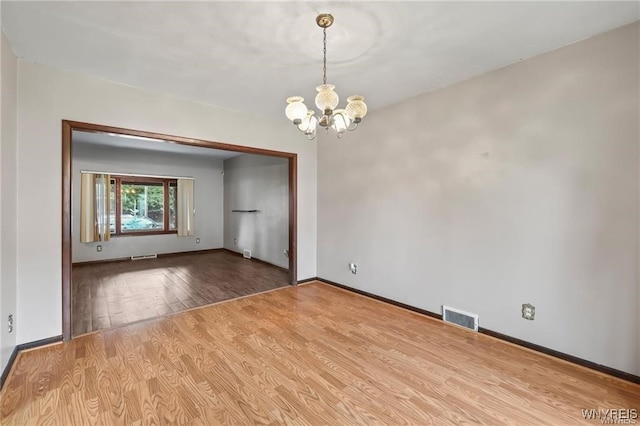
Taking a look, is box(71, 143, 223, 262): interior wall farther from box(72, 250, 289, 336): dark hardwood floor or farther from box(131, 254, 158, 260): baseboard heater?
box(72, 250, 289, 336): dark hardwood floor

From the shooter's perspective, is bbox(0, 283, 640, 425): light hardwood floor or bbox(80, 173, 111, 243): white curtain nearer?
bbox(0, 283, 640, 425): light hardwood floor

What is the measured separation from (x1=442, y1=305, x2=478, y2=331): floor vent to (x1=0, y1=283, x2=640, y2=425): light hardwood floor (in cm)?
9

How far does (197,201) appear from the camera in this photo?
740 cm

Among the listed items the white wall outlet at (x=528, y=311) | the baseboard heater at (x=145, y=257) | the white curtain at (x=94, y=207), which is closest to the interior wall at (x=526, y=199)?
the white wall outlet at (x=528, y=311)

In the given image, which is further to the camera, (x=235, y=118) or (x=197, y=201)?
(x=197, y=201)

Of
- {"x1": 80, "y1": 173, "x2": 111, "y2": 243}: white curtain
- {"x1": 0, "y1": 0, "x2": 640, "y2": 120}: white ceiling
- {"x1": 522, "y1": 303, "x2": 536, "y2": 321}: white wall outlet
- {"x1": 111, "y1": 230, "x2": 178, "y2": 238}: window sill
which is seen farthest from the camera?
{"x1": 111, "y1": 230, "x2": 178, "y2": 238}: window sill

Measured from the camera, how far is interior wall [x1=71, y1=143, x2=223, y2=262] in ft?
19.0

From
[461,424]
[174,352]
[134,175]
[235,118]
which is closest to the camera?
[461,424]

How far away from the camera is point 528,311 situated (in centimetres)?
244

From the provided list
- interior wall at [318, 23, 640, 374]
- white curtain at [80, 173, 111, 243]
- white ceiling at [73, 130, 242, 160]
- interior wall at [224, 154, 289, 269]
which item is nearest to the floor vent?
interior wall at [318, 23, 640, 374]

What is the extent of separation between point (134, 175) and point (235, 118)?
4189 mm

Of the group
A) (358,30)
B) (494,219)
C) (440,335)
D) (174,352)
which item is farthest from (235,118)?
(440,335)

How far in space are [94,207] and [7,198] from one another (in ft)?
14.6

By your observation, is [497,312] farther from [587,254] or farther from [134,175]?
[134,175]
